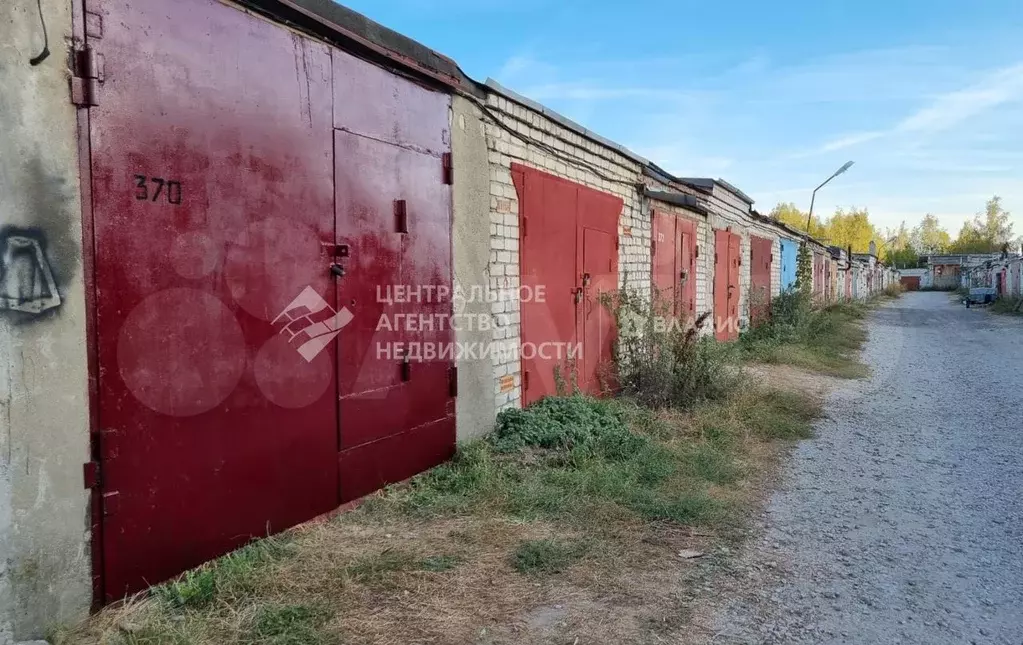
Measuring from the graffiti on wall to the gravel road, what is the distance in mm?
2825

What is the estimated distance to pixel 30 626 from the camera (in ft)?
7.57

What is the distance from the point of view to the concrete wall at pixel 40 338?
223 cm

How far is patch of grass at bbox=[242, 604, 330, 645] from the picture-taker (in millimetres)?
2447

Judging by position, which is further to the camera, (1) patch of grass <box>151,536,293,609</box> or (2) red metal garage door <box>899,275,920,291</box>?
(2) red metal garage door <box>899,275,920,291</box>

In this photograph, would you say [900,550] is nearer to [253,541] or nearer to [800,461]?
[800,461]

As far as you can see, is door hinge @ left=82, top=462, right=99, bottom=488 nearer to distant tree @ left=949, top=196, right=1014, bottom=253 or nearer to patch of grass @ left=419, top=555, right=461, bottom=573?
patch of grass @ left=419, top=555, right=461, bottom=573

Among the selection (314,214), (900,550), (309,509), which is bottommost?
(900,550)

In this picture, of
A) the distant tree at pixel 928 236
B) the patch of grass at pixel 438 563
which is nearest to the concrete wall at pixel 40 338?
the patch of grass at pixel 438 563

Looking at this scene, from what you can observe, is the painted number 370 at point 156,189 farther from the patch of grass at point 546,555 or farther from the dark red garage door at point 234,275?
the patch of grass at point 546,555

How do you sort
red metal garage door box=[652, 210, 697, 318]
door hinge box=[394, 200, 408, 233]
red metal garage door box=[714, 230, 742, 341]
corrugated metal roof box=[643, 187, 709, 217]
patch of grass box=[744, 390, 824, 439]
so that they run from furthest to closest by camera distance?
red metal garage door box=[714, 230, 742, 341], red metal garage door box=[652, 210, 697, 318], corrugated metal roof box=[643, 187, 709, 217], patch of grass box=[744, 390, 824, 439], door hinge box=[394, 200, 408, 233]

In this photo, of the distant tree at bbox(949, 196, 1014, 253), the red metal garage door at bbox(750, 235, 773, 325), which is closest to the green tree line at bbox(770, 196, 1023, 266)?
the distant tree at bbox(949, 196, 1014, 253)

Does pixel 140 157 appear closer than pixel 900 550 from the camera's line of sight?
Yes

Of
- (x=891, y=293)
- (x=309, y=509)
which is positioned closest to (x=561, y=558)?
(x=309, y=509)

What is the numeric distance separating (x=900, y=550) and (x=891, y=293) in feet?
184
